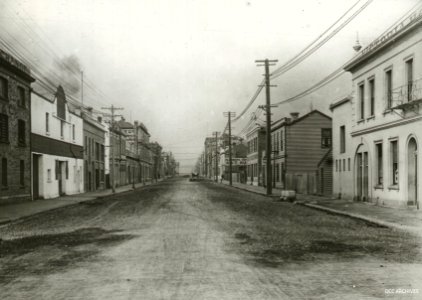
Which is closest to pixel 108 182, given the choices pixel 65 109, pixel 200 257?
Result: pixel 65 109

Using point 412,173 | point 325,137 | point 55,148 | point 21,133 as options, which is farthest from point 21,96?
point 325,137

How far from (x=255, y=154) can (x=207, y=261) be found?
5610cm

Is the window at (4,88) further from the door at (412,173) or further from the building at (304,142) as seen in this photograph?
the building at (304,142)

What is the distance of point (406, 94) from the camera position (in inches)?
789

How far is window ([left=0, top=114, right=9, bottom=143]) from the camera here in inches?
977

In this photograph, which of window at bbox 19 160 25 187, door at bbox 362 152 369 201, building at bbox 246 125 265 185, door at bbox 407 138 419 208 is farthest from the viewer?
building at bbox 246 125 265 185

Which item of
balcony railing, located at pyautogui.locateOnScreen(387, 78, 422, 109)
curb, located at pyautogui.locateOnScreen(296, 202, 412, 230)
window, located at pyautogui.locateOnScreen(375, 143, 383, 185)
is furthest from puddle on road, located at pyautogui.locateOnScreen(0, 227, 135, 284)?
window, located at pyautogui.locateOnScreen(375, 143, 383, 185)

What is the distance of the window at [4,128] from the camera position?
24828 mm

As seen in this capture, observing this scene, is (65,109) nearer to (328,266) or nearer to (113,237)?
(113,237)

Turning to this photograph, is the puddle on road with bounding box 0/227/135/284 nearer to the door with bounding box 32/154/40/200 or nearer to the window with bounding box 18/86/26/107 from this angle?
the window with bounding box 18/86/26/107

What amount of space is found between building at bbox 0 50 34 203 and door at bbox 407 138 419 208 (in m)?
18.8

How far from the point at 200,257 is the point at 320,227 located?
6366 millimetres

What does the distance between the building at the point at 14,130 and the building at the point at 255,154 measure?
34463 mm

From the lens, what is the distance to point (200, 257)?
359 inches
